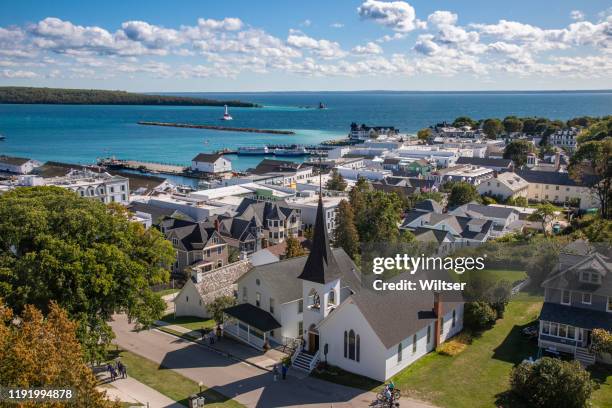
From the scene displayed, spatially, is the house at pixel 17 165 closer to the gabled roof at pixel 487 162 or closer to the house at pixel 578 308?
the gabled roof at pixel 487 162

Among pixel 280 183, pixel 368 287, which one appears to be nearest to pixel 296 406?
pixel 368 287

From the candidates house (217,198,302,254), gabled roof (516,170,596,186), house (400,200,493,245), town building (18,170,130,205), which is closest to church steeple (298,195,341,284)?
house (217,198,302,254)

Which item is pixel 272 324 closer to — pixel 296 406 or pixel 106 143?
pixel 296 406

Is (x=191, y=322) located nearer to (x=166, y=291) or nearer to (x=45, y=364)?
(x=166, y=291)

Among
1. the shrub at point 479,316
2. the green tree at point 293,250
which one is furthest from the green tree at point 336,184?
the shrub at point 479,316

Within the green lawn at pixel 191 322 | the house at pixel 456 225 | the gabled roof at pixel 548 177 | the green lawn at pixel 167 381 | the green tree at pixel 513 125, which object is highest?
the green tree at pixel 513 125

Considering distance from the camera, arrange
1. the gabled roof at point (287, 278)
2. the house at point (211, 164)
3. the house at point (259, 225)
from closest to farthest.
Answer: the gabled roof at point (287, 278), the house at point (259, 225), the house at point (211, 164)

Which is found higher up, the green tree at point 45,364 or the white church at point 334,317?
the green tree at point 45,364
